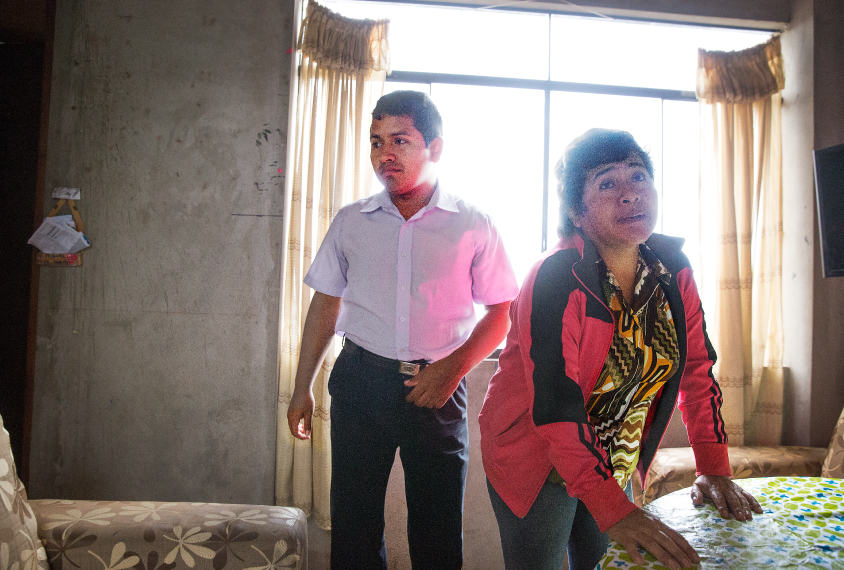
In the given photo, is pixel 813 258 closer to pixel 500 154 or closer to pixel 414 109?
pixel 500 154

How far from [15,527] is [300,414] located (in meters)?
0.66

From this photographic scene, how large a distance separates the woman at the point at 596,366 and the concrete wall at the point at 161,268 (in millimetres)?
1432

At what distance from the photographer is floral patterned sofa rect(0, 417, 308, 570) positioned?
1.06 m

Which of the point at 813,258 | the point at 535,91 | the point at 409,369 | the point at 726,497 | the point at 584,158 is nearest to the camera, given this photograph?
the point at 726,497

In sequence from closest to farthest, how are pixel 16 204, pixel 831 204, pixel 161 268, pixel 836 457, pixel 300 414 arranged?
pixel 300 414
pixel 831 204
pixel 836 457
pixel 161 268
pixel 16 204

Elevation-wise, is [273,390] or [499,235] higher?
[499,235]

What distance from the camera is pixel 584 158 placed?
1048 mm

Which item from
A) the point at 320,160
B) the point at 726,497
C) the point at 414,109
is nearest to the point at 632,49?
the point at 320,160

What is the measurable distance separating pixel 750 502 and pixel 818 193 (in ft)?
4.58

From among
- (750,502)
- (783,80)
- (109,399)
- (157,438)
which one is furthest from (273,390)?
(783,80)

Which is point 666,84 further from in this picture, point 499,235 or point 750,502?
point 750,502

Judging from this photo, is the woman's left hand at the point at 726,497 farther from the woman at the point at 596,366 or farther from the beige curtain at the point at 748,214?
the beige curtain at the point at 748,214

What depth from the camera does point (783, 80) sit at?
2594mm

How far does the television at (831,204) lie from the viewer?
5.76ft
